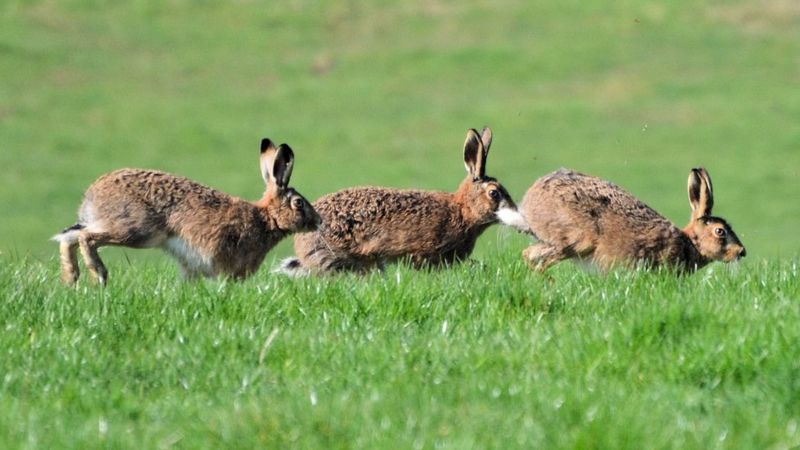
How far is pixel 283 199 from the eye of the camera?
1141 cm

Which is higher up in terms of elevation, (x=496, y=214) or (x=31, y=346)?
(x=496, y=214)

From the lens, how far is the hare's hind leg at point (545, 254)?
11.3 m

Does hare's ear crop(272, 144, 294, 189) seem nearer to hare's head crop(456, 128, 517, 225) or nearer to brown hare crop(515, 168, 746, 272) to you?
hare's head crop(456, 128, 517, 225)

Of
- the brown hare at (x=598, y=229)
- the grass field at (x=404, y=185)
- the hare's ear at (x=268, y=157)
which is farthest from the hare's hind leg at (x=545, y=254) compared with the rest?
the hare's ear at (x=268, y=157)

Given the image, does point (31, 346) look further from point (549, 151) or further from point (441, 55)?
point (441, 55)

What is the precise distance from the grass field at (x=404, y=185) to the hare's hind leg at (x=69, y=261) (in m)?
0.21

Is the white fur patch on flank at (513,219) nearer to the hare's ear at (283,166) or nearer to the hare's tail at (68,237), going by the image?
the hare's ear at (283,166)

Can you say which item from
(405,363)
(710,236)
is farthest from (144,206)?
(710,236)

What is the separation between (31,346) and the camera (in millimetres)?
7402

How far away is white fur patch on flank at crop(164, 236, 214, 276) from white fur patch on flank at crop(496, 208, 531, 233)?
2.38m

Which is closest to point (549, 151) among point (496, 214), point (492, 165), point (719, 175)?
point (492, 165)

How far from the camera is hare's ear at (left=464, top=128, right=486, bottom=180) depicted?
40.5ft

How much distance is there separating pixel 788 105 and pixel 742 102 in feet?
5.00

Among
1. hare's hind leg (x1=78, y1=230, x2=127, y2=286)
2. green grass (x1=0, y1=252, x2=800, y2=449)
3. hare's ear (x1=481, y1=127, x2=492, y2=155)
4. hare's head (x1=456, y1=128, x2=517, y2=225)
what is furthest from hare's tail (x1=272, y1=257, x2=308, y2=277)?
green grass (x1=0, y1=252, x2=800, y2=449)
